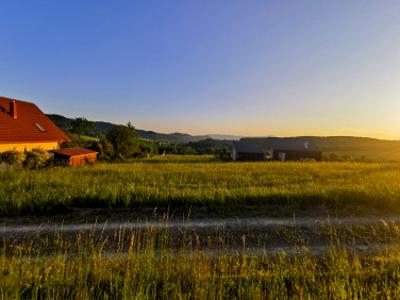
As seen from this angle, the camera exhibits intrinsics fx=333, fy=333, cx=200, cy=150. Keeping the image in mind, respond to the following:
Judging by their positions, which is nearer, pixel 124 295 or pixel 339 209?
pixel 124 295

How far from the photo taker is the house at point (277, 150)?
70.0 meters

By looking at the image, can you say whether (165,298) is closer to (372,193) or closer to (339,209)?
(339,209)

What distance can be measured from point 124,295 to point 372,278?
3.82 metres

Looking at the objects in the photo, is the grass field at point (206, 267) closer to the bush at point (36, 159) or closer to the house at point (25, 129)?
the bush at point (36, 159)

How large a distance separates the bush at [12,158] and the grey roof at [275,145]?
48791 millimetres

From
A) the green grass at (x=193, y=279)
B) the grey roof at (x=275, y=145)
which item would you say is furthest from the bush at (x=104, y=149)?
the green grass at (x=193, y=279)

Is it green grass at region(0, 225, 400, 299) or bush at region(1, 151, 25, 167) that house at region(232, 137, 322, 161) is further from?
green grass at region(0, 225, 400, 299)

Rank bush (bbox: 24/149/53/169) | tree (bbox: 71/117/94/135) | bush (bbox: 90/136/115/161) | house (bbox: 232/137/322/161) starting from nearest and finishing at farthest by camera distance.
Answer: bush (bbox: 24/149/53/169)
bush (bbox: 90/136/115/161)
house (bbox: 232/137/322/161)
tree (bbox: 71/117/94/135)

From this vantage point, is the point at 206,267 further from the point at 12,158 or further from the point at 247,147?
the point at 247,147

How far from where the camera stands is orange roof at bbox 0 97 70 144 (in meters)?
30.7

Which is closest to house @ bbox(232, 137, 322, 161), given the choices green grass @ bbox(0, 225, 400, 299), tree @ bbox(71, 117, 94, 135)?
tree @ bbox(71, 117, 94, 135)

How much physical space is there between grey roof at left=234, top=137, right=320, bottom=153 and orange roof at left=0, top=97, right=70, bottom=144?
132 feet

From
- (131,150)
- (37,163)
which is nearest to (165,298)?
(37,163)

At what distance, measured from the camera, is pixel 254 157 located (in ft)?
228
